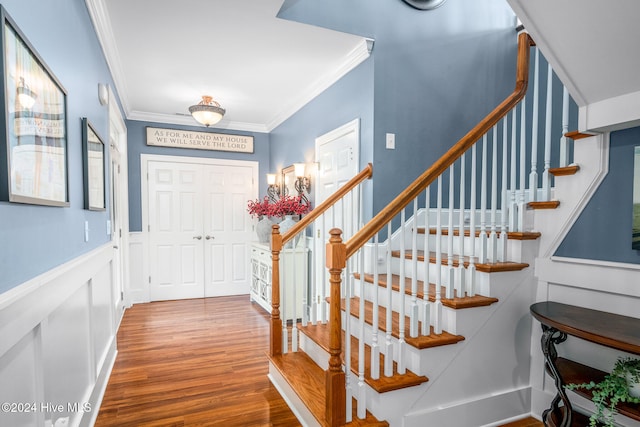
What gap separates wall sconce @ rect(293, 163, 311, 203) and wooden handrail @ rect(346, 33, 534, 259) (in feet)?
7.09

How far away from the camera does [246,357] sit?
3018 millimetres

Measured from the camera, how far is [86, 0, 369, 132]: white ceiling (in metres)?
2.48

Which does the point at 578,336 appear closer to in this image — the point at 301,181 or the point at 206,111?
the point at 301,181

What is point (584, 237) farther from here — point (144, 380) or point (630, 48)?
point (144, 380)

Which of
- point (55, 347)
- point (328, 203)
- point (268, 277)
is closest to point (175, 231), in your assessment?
point (268, 277)

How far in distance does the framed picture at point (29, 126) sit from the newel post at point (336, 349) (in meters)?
1.20

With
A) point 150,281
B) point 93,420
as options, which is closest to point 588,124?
point 93,420

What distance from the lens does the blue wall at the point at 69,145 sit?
3.59 feet

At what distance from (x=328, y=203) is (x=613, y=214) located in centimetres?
173

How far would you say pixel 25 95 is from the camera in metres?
1.17

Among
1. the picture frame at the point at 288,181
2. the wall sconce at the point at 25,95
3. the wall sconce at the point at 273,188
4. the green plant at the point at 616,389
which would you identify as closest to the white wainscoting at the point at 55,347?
the wall sconce at the point at 25,95

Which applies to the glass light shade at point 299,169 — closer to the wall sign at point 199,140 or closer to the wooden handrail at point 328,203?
the wooden handrail at point 328,203

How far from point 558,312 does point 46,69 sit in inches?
104

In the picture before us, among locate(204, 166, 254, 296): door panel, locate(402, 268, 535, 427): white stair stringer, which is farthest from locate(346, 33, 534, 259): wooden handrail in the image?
locate(204, 166, 254, 296): door panel
